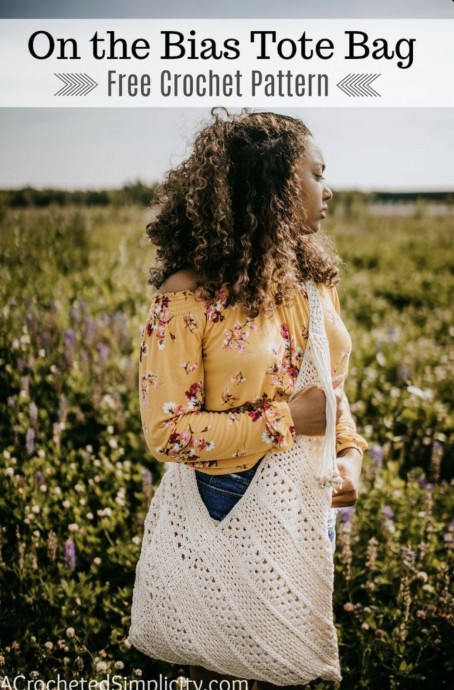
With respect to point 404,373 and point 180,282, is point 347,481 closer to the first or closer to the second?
point 180,282

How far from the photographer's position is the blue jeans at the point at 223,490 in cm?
154

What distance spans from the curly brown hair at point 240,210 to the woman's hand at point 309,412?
0.24 meters

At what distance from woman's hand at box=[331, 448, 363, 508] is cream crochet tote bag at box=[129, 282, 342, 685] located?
12 cm

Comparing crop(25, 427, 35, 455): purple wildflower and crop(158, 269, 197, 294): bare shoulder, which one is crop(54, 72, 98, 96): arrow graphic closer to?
crop(158, 269, 197, 294): bare shoulder

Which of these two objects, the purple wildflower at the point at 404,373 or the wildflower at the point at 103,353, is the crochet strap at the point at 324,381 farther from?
the purple wildflower at the point at 404,373

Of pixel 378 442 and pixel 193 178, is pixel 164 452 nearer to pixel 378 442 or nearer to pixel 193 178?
pixel 193 178

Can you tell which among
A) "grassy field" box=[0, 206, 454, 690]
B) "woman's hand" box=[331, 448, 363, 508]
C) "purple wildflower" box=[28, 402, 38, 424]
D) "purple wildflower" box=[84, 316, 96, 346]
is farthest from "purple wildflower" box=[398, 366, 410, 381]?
"purple wildflower" box=[28, 402, 38, 424]

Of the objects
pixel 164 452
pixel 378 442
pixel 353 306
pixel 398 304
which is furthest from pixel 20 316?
pixel 398 304

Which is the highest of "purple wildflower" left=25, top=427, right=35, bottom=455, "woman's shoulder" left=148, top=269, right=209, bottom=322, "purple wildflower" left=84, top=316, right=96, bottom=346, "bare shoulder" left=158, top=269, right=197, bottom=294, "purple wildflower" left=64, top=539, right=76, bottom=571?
"bare shoulder" left=158, top=269, right=197, bottom=294

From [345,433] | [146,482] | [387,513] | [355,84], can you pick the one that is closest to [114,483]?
[146,482]

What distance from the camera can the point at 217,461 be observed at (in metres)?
1.49

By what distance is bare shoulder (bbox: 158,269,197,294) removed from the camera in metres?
1.47

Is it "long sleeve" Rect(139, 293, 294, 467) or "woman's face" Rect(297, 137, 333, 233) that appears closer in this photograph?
"long sleeve" Rect(139, 293, 294, 467)

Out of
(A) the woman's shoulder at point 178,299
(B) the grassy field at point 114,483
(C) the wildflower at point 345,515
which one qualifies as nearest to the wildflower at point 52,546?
(B) the grassy field at point 114,483
